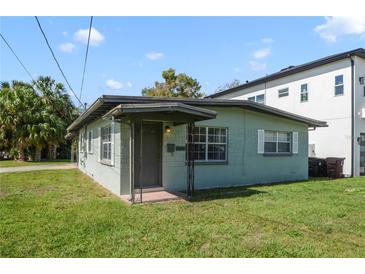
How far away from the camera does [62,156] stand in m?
30.2

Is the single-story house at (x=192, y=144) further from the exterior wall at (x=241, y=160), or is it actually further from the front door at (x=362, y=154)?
the front door at (x=362, y=154)

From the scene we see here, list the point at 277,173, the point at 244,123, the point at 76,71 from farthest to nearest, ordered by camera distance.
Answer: the point at 76,71, the point at 277,173, the point at 244,123

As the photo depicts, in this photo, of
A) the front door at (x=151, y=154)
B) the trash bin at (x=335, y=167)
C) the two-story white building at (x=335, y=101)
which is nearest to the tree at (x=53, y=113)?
the front door at (x=151, y=154)

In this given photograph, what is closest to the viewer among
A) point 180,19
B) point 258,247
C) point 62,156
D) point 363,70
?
point 258,247

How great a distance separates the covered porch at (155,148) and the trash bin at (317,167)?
8.21 metres

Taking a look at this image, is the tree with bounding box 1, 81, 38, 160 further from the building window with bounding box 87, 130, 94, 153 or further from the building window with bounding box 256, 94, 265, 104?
the building window with bounding box 256, 94, 265, 104

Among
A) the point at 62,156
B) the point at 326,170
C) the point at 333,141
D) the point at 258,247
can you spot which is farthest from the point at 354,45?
the point at 62,156

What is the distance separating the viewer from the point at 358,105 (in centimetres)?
1378

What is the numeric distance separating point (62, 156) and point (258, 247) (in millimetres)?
29228

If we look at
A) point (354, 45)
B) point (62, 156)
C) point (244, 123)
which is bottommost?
point (62, 156)

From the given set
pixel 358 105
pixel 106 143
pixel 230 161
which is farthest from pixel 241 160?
pixel 358 105

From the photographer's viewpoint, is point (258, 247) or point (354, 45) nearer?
point (258, 247)

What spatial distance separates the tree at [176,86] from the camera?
3306 centimetres
